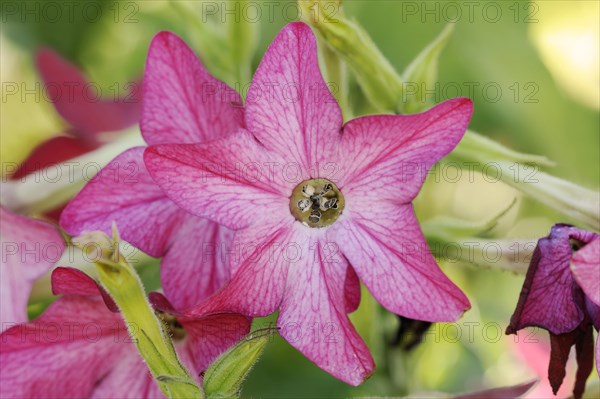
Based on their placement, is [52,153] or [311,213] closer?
[311,213]

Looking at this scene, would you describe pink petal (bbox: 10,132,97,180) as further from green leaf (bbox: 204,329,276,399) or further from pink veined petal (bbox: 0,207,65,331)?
green leaf (bbox: 204,329,276,399)

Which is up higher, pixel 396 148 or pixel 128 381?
pixel 396 148

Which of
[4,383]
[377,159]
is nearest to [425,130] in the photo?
[377,159]

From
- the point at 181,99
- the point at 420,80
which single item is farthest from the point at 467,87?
the point at 181,99

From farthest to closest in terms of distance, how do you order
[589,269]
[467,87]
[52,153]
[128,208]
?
1. [467,87]
2. [52,153]
3. [128,208]
4. [589,269]

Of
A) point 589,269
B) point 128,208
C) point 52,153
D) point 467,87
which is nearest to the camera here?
point 589,269

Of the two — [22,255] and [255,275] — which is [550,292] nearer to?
[255,275]

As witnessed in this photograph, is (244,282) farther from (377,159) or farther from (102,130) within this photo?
(102,130)
